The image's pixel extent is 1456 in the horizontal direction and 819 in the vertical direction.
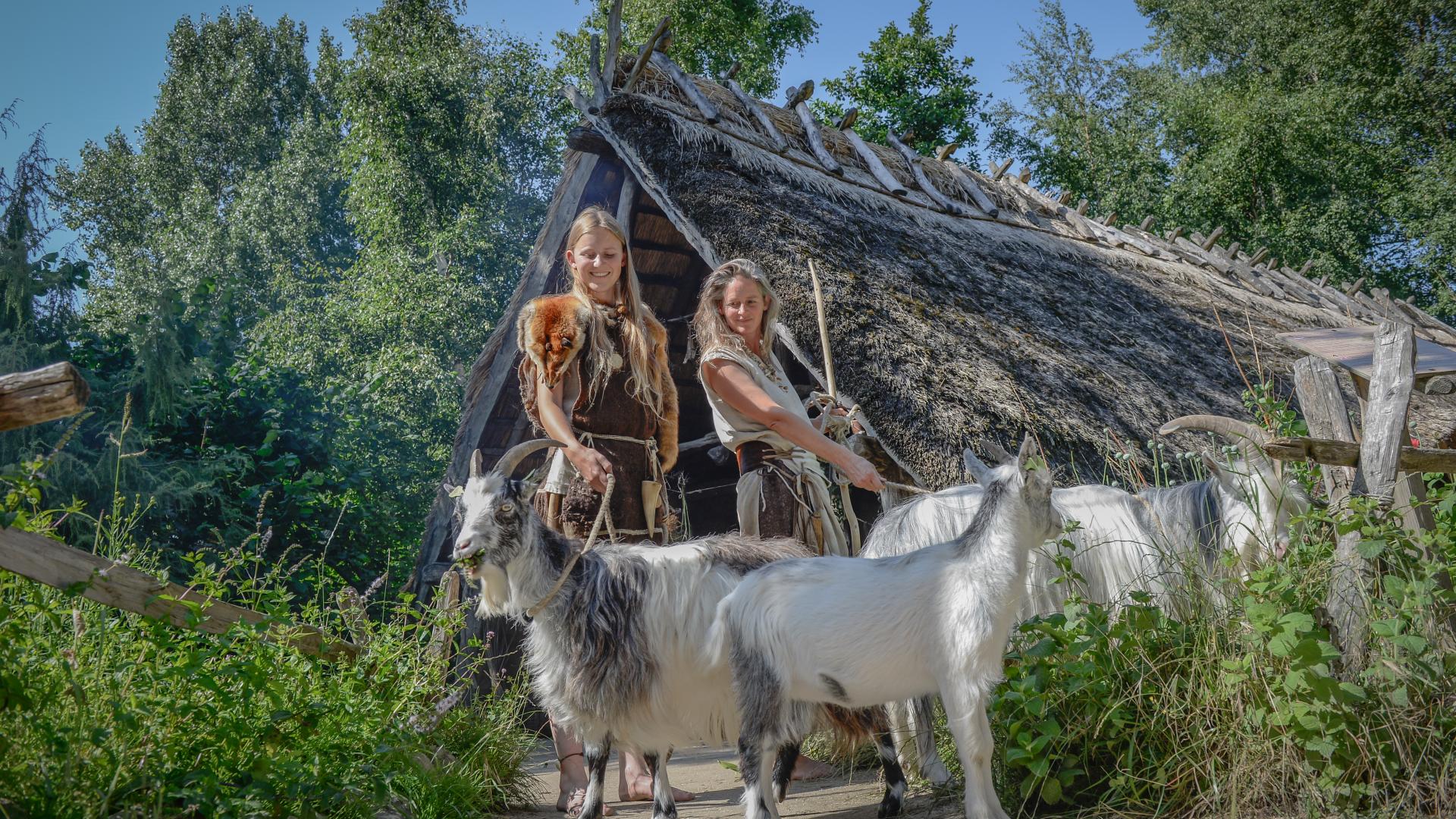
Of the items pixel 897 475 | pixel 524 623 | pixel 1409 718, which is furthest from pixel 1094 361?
pixel 524 623

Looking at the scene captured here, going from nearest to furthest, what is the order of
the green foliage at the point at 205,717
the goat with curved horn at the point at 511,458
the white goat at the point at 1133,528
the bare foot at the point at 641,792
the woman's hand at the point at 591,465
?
the green foliage at the point at 205,717 → the goat with curved horn at the point at 511,458 → the white goat at the point at 1133,528 → the woman's hand at the point at 591,465 → the bare foot at the point at 641,792

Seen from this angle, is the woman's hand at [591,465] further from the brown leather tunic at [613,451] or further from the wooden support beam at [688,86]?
the wooden support beam at [688,86]

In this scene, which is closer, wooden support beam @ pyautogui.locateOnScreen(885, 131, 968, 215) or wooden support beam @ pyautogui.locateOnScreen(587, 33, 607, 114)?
wooden support beam @ pyautogui.locateOnScreen(587, 33, 607, 114)

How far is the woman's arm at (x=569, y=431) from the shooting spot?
363 cm

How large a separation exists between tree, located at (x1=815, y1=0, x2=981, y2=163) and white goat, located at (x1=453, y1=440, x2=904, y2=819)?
70.9 feet

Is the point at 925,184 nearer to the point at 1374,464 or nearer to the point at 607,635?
the point at 1374,464

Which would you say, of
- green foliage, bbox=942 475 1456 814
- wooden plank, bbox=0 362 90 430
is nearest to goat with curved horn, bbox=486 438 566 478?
wooden plank, bbox=0 362 90 430

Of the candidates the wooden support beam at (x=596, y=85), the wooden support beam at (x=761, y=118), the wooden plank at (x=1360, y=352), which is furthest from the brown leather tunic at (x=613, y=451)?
the wooden support beam at (x=761, y=118)

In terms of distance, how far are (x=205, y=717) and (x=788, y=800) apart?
2188 mm

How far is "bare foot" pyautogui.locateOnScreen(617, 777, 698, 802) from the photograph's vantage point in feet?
13.3

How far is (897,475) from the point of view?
205 inches

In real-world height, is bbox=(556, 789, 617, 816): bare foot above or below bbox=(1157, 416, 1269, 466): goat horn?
below

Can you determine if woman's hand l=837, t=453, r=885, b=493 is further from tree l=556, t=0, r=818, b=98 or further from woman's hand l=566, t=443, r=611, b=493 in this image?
tree l=556, t=0, r=818, b=98

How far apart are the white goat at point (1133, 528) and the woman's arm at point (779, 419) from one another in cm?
38
